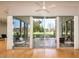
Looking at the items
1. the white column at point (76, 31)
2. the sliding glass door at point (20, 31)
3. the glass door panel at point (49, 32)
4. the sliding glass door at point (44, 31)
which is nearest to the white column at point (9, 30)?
the sliding glass door at point (20, 31)

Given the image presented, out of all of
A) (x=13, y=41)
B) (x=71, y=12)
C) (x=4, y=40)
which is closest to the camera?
(x=4, y=40)

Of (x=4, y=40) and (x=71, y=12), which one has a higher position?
(x=71, y=12)

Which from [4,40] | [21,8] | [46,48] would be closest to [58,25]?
[46,48]

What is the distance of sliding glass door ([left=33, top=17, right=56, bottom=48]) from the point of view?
28.0ft

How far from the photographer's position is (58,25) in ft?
30.5

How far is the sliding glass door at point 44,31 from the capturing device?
28.0 feet

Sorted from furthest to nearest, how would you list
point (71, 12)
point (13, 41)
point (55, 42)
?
point (55, 42) < point (71, 12) < point (13, 41)

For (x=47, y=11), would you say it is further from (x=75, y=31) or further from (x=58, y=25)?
(x=75, y=31)

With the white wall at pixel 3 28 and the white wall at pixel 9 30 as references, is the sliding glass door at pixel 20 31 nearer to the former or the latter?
the white wall at pixel 9 30

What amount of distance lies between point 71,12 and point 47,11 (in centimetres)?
139

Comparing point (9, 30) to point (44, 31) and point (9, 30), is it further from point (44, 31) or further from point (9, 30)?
point (44, 31)

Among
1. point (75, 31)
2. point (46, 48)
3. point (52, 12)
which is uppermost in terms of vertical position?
point (52, 12)

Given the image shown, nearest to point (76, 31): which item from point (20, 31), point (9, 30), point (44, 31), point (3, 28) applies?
point (44, 31)

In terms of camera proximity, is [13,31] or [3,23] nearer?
[3,23]
